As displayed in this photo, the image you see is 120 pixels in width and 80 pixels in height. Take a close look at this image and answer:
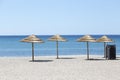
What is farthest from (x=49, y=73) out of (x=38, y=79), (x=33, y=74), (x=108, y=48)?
(x=108, y=48)

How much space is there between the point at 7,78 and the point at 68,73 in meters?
2.16

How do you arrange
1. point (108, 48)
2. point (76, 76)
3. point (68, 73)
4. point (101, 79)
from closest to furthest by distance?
1. point (101, 79)
2. point (76, 76)
3. point (68, 73)
4. point (108, 48)

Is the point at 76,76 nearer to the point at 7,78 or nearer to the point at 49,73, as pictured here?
the point at 49,73

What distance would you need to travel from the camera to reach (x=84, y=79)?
1116cm

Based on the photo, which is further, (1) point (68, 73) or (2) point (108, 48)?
(2) point (108, 48)

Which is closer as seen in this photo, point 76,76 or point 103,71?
point 76,76

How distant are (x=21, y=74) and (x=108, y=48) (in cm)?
715

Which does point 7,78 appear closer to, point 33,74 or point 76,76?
point 33,74

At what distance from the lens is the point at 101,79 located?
36.5 ft

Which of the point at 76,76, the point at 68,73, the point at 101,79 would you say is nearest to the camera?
the point at 101,79

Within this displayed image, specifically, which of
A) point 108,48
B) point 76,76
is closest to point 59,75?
point 76,76

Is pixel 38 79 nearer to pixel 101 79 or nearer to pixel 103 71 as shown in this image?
pixel 101 79

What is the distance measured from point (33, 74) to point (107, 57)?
7442 millimetres

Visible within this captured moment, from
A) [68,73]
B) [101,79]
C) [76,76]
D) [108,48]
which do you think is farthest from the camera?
[108,48]
